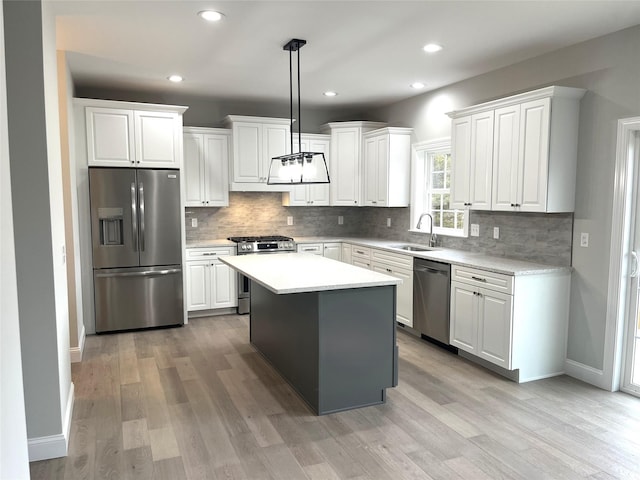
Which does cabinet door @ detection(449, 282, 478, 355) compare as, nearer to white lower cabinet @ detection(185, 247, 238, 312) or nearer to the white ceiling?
the white ceiling

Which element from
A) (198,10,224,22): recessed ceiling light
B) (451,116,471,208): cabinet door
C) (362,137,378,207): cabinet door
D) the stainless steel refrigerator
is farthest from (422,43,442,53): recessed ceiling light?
the stainless steel refrigerator

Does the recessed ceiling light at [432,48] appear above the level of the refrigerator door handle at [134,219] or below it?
above

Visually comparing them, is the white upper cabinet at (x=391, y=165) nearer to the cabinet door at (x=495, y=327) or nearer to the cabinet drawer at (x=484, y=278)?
the cabinet drawer at (x=484, y=278)

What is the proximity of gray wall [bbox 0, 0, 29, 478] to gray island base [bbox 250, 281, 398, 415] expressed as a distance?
79.0 inches

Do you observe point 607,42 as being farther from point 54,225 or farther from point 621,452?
point 54,225

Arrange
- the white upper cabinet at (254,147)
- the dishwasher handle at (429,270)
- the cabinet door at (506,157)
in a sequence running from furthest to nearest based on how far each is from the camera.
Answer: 1. the white upper cabinet at (254,147)
2. the dishwasher handle at (429,270)
3. the cabinet door at (506,157)

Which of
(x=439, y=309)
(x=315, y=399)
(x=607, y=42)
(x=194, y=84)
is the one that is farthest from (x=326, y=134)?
(x=315, y=399)

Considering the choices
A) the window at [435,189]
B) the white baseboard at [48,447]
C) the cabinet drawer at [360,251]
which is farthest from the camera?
the cabinet drawer at [360,251]

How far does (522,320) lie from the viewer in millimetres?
3783

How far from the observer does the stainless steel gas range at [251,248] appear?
5.89 m

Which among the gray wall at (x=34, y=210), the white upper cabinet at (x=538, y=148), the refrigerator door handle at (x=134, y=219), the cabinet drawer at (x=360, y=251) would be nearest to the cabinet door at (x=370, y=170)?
the cabinet drawer at (x=360, y=251)

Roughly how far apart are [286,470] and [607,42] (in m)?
3.72

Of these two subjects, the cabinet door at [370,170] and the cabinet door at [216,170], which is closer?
the cabinet door at [216,170]

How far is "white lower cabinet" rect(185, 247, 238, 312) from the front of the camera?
5.71 m
